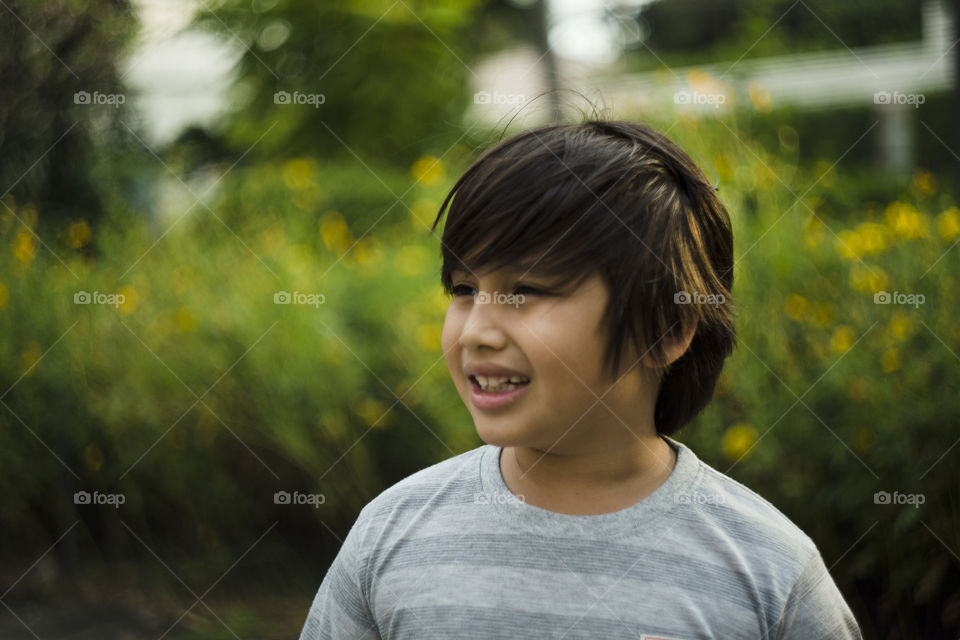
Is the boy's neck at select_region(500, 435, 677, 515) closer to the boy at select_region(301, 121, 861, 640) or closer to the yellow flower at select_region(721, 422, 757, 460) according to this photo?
the boy at select_region(301, 121, 861, 640)

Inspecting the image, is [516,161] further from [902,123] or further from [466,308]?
[902,123]

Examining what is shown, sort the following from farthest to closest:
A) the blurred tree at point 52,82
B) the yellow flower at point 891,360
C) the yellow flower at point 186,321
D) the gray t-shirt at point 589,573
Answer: the blurred tree at point 52,82 < the yellow flower at point 186,321 < the yellow flower at point 891,360 < the gray t-shirt at point 589,573

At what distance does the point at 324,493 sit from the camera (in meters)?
3.39

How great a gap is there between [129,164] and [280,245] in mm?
2197

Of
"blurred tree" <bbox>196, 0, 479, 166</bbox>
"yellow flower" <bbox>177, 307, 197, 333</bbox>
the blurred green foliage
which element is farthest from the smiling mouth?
"blurred tree" <bbox>196, 0, 479, 166</bbox>

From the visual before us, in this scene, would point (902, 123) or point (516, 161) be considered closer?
point (516, 161)

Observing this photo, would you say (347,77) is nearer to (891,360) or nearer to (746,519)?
(891,360)

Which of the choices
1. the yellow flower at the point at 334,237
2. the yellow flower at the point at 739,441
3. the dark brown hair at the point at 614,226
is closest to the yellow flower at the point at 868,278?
the yellow flower at the point at 739,441

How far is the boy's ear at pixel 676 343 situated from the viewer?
1.36m

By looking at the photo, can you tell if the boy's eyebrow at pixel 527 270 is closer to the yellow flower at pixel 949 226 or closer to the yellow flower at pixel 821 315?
the yellow flower at pixel 821 315

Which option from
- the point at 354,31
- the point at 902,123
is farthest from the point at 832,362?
the point at 902,123

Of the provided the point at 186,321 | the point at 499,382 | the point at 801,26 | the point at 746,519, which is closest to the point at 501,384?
the point at 499,382

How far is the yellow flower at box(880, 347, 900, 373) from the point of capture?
8.32 ft

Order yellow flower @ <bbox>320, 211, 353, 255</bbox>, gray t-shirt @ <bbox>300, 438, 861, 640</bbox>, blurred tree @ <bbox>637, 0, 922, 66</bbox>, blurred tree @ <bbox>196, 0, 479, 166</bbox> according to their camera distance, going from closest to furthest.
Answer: gray t-shirt @ <bbox>300, 438, 861, 640</bbox>, yellow flower @ <bbox>320, 211, 353, 255</bbox>, blurred tree @ <bbox>196, 0, 479, 166</bbox>, blurred tree @ <bbox>637, 0, 922, 66</bbox>
